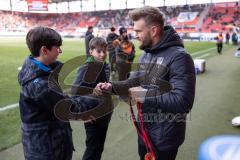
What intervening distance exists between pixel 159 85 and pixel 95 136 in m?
1.37

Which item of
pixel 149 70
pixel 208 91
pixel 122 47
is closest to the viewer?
pixel 149 70

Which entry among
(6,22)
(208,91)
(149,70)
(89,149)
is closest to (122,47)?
(208,91)

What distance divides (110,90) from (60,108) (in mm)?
373

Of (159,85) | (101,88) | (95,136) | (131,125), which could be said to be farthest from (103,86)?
(131,125)

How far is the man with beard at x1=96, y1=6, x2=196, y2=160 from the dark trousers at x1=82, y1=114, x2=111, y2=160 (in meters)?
0.90

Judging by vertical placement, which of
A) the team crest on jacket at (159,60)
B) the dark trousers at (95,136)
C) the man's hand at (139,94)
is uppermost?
the team crest on jacket at (159,60)

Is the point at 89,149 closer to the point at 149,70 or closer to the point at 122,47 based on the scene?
the point at 149,70

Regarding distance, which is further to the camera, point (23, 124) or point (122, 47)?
point (122, 47)

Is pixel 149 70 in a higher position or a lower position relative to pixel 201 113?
higher

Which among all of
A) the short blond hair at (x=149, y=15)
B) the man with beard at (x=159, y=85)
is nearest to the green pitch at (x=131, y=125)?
the man with beard at (x=159, y=85)

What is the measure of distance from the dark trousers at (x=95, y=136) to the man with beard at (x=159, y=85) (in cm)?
90

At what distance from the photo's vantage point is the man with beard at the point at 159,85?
5.57 ft

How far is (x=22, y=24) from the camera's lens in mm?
59250

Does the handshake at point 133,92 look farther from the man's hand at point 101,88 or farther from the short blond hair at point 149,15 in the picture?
the short blond hair at point 149,15
